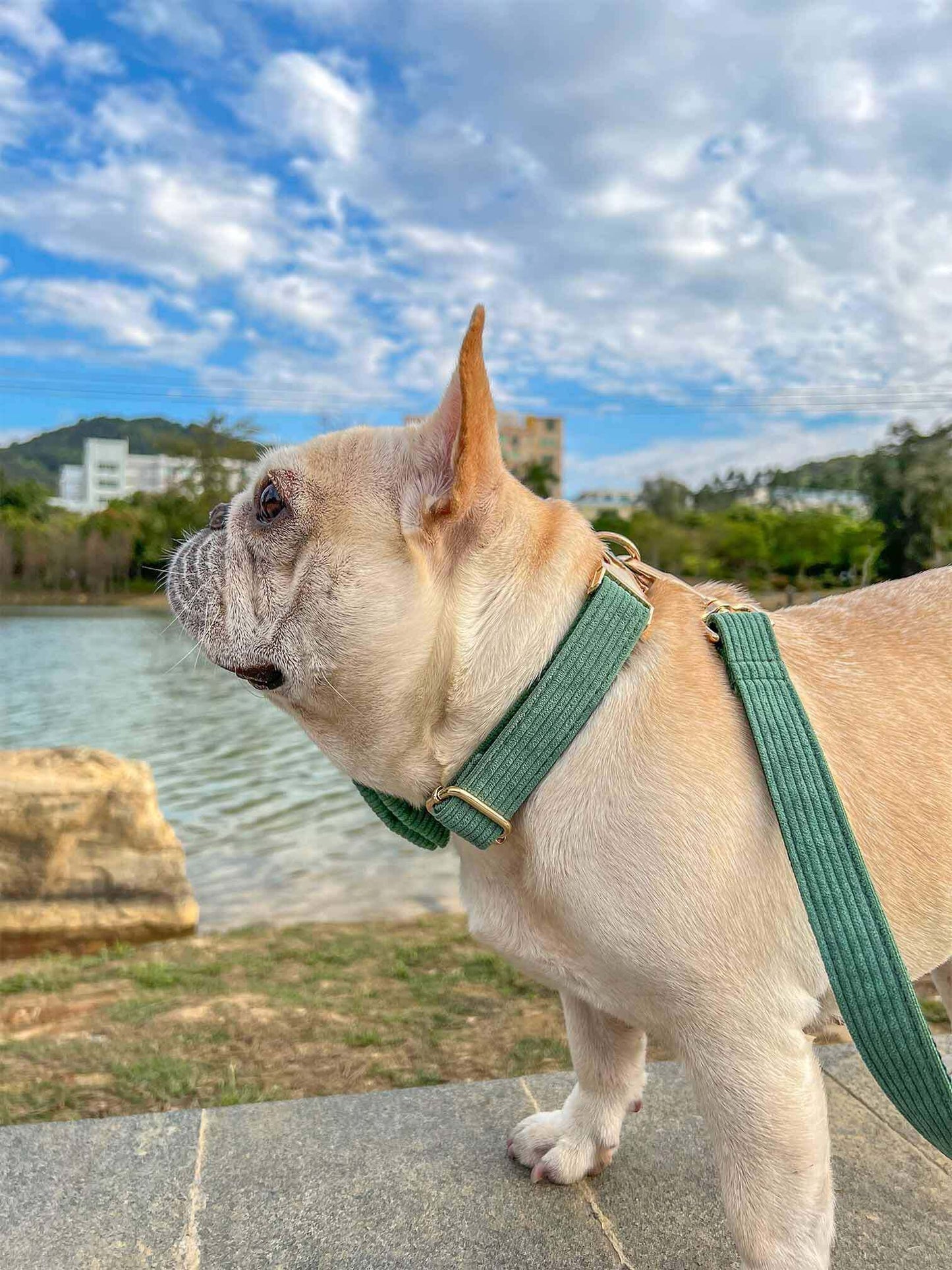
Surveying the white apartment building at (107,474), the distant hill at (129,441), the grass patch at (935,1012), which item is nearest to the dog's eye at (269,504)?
the grass patch at (935,1012)

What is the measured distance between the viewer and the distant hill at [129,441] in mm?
109188

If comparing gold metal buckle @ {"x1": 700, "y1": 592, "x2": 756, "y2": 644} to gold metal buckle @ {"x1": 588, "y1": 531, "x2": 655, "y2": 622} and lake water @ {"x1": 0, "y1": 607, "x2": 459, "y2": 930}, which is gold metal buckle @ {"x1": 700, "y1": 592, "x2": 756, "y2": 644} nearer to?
gold metal buckle @ {"x1": 588, "y1": 531, "x2": 655, "y2": 622}

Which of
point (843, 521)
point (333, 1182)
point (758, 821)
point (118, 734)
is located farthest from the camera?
point (843, 521)

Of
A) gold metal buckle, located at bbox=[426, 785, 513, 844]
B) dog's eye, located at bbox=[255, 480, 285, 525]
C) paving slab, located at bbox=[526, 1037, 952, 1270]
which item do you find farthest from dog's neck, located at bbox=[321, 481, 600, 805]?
paving slab, located at bbox=[526, 1037, 952, 1270]

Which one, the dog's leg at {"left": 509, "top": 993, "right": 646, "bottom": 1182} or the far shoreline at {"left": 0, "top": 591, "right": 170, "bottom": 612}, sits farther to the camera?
the far shoreline at {"left": 0, "top": 591, "right": 170, "bottom": 612}

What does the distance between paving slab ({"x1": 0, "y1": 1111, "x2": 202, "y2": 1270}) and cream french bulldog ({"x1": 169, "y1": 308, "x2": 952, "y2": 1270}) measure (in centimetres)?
130

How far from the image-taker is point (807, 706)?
2.36m

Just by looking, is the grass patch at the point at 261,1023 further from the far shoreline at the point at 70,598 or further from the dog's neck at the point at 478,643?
the far shoreline at the point at 70,598

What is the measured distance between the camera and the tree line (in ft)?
214

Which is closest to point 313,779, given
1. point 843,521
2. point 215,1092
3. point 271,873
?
point 271,873

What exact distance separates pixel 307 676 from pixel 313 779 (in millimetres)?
13596

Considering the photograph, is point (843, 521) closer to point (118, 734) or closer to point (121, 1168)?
point (118, 734)

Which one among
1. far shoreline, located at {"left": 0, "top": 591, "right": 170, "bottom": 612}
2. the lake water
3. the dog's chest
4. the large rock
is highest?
the dog's chest

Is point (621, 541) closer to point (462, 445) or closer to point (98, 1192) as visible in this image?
point (462, 445)
